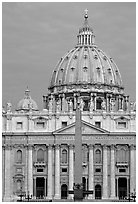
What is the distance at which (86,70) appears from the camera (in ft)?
313

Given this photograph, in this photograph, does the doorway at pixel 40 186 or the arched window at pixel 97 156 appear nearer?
the doorway at pixel 40 186

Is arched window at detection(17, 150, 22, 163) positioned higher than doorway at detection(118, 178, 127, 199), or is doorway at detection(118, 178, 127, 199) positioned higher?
arched window at detection(17, 150, 22, 163)

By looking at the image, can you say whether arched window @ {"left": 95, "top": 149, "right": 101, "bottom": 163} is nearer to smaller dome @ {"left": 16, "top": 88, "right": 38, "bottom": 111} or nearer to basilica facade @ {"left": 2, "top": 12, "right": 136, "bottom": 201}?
basilica facade @ {"left": 2, "top": 12, "right": 136, "bottom": 201}

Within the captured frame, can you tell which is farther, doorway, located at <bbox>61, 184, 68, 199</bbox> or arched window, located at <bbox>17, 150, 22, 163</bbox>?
arched window, located at <bbox>17, 150, 22, 163</bbox>

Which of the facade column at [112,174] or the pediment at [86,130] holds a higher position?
the pediment at [86,130]

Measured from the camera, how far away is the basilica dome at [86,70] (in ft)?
309

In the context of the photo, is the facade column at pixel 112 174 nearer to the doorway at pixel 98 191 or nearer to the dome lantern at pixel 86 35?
the doorway at pixel 98 191

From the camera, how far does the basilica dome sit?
94312mm

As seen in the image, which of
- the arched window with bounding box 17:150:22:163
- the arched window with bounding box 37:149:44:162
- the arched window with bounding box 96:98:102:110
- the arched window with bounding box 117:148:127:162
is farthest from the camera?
the arched window with bounding box 96:98:102:110

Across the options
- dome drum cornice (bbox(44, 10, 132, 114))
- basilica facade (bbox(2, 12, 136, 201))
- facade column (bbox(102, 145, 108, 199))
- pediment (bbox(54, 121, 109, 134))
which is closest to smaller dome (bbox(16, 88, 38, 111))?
dome drum cornice (bbox(44, 10, 132, 114))

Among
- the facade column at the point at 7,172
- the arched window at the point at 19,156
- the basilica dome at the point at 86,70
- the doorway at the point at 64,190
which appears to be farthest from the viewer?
the basilica dome at the point at 86,70

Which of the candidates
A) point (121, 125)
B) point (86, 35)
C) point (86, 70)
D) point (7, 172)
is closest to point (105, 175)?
point (121, 125)

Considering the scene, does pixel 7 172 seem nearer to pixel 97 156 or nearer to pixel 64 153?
pixel 64 153

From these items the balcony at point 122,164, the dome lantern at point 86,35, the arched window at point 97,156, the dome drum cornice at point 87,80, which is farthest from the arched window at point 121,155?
the dome lantern at point 86,35
